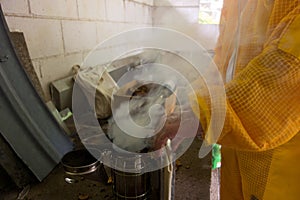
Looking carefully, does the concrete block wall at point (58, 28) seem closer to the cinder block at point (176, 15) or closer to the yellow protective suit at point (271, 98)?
the yellow protective suit at point (271, 98)

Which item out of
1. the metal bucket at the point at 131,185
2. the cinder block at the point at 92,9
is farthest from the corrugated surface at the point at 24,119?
the cinder block at the point at 92,9

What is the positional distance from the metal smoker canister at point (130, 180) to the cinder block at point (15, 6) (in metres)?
0.88

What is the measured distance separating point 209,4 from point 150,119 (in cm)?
309

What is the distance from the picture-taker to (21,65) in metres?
0.84

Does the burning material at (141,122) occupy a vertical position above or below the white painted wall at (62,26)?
below

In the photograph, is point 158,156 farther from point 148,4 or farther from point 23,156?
point 148,4

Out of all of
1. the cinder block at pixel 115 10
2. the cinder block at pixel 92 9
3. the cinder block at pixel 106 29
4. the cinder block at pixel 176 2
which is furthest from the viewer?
the cinder block at pixel 176 2

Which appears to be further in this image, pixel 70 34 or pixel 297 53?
pixel 70 34

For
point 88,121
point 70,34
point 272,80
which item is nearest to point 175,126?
point 272,80

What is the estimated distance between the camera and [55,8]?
1.28 m

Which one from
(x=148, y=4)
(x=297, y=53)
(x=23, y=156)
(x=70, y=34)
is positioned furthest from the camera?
(x=148, y=4)

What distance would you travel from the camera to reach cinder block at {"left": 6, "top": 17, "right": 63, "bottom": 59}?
3.48 feet

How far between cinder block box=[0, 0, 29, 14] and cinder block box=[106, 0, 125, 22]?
911 millimetres

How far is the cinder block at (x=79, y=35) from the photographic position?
55.1 inches
